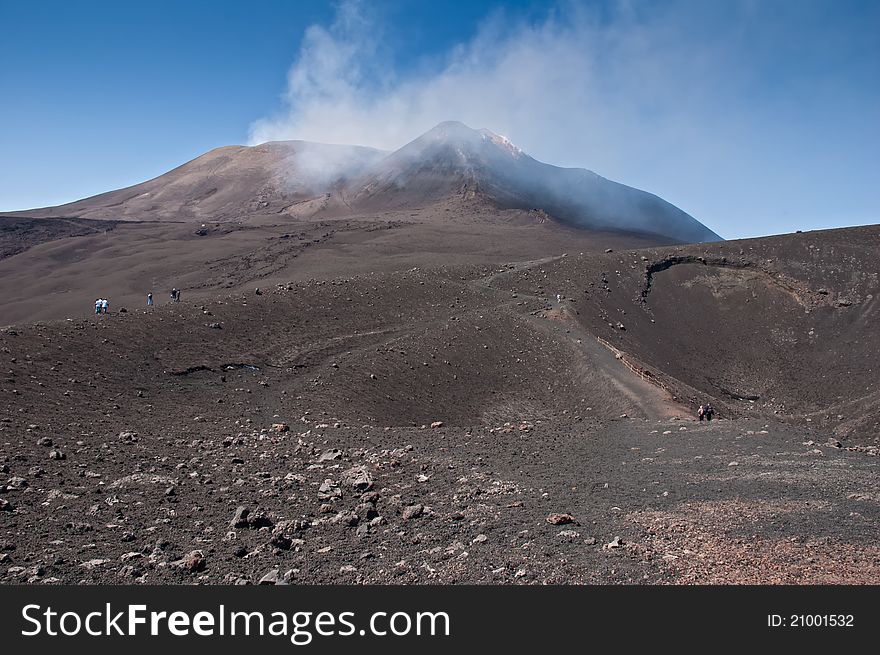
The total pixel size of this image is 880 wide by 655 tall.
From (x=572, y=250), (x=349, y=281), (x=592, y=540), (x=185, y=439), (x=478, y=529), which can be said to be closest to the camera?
(x=592, y=540)

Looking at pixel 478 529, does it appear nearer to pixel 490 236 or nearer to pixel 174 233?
pixel 490 236

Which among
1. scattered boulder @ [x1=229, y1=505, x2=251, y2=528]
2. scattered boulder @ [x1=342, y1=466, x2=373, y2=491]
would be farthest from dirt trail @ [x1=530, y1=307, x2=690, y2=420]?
scattered boulder @ [x1=229, y1=505, x2=251, y2=528]

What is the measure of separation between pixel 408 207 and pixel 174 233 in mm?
31207

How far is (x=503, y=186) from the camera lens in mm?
99125

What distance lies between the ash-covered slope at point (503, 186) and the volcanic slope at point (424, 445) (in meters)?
59.3

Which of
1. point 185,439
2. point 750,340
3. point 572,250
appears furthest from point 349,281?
point 572,250

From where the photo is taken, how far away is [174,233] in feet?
241

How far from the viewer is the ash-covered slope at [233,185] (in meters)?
100

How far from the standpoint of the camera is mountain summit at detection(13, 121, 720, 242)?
3750 inches

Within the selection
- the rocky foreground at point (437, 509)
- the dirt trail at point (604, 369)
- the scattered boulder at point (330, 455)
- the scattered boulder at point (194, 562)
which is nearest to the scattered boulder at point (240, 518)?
the rocky foreground at point (437, 509)

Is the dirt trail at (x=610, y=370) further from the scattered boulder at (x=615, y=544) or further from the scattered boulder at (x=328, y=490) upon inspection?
the scattered boulder at (x=615, y=544)

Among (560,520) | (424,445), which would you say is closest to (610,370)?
(424,445)

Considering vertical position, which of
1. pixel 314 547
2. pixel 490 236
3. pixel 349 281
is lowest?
pixel 314 547

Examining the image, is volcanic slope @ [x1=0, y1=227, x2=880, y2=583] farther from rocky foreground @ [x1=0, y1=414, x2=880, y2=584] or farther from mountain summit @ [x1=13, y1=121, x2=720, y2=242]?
mountain summit @ [x1=13, y1=121, x2=720, y2=242]
